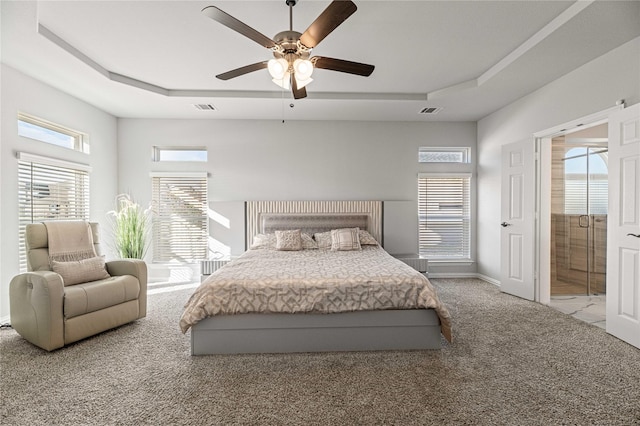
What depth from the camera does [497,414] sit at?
1881 millimetres

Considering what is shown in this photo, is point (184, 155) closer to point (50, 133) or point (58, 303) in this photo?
point (50, 133)

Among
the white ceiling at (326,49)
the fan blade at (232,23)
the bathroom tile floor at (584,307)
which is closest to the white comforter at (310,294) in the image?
the fan blade at (232,23)

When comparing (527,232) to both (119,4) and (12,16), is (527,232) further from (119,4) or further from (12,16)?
(12,16)

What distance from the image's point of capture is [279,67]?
88.2 inches

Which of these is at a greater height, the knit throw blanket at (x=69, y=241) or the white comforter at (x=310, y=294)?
the knit throw blanket at (x=69, y=241)

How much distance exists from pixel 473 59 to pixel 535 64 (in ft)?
2.07

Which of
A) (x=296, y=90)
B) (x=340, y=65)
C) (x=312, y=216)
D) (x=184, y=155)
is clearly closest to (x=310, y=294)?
(x=296, y=90)

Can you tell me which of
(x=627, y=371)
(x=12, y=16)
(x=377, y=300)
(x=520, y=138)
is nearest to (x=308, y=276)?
(x=377, y=300)

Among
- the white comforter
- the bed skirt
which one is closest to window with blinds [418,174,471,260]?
the white comforter

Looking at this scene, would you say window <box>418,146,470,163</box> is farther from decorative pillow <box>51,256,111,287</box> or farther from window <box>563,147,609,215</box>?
decorative pillow <box>51,256,111,287</box>

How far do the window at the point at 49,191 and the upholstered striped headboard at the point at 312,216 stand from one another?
Result: 2383 mm

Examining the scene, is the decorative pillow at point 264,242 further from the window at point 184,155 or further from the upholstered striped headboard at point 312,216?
the window at point 184,155

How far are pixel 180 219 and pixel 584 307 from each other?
604 cm

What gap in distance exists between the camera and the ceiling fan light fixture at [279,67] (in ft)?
7.32
